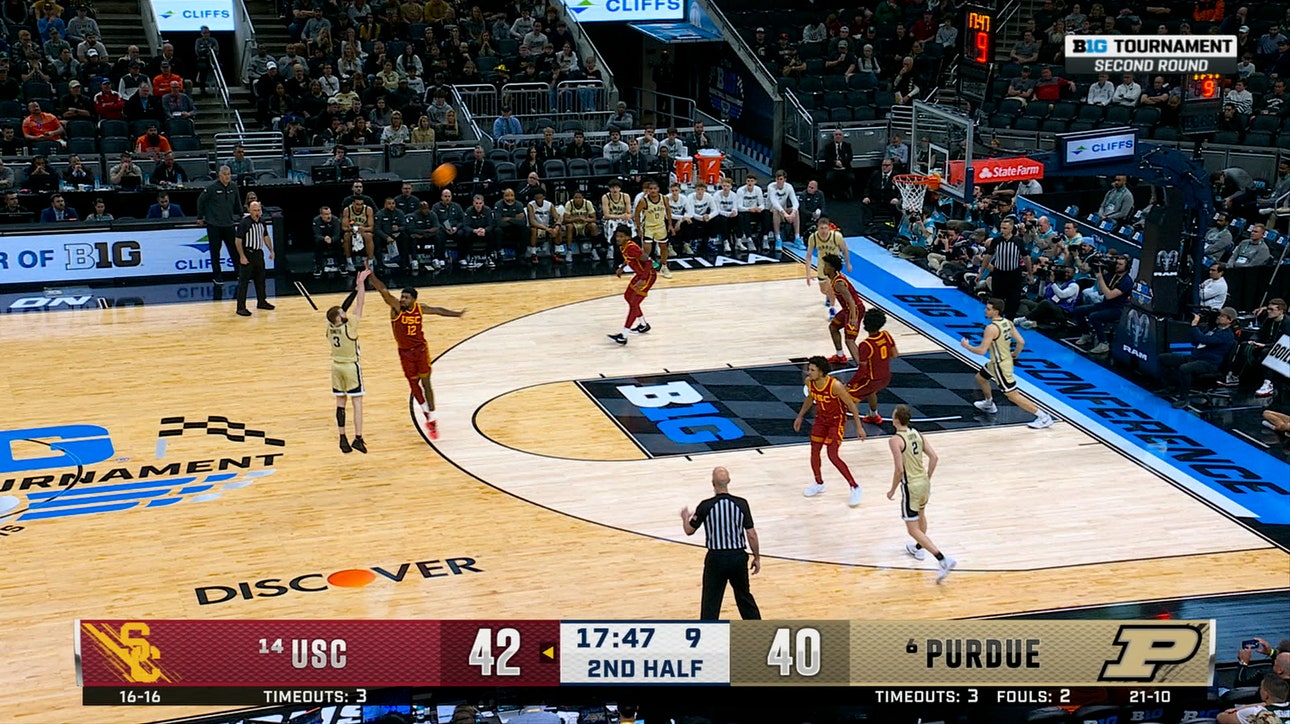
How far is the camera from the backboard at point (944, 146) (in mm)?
27328

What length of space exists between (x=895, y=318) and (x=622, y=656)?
44.4ft

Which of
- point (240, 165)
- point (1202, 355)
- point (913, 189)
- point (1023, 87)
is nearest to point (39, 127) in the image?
point (240, 165)

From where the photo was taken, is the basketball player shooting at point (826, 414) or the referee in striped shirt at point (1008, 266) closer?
the basketball player shooting at point (826, 414)

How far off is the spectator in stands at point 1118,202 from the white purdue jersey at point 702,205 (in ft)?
22.2

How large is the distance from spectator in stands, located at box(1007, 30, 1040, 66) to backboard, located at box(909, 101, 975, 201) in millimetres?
4869

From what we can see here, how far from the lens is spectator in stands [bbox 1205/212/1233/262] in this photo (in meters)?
23.6

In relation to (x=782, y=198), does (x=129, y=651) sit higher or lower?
lower

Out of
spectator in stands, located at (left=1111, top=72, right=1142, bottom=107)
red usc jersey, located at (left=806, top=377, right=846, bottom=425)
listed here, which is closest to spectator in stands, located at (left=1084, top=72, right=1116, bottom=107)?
spectator in stands, located at (left=1111, top=72, right=1142, bottom=107)

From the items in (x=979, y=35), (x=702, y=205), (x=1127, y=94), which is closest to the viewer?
(x=702, y=205)

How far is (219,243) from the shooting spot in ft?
81.9

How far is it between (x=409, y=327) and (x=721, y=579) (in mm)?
6239

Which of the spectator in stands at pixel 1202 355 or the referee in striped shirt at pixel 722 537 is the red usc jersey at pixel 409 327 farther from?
the spectator in stands at pixel 1202 355

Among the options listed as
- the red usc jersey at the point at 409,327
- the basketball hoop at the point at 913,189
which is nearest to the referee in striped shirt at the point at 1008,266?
the basketball hoop at the point at 913,189

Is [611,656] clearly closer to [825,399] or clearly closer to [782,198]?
[825,399]
